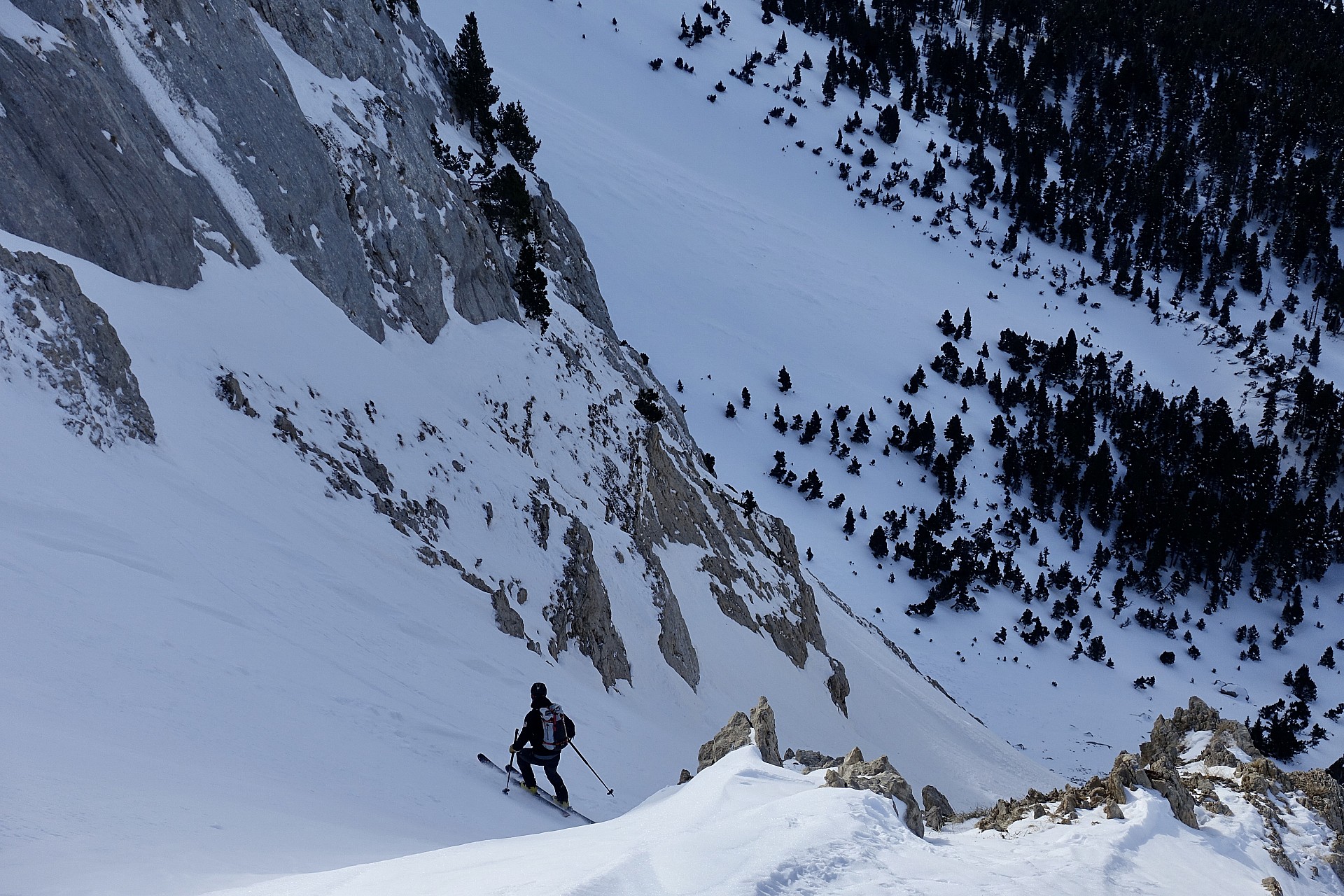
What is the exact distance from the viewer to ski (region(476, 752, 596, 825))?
12102 millimetres

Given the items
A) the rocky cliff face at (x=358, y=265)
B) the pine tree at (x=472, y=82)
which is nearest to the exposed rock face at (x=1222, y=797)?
the rocky cliff face at (x=358, y=265)

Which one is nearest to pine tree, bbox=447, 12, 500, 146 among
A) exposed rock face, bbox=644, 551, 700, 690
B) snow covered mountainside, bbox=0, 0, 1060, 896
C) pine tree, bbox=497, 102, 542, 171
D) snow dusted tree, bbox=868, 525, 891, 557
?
snow covered mountainside, bbox=0, 0, 1060, 896

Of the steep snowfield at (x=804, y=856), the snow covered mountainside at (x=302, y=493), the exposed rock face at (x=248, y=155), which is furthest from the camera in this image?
the exposed rock face at (x=248, y=155)

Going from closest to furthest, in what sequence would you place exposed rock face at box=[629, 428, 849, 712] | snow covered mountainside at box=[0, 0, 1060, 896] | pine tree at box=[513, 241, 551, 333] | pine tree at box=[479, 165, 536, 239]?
snow covered mountainside at box=[0, 0, 1060, 896] < pine tree at box=[513, 241, 551, 333] < exposed rock face at box=[629, 428, 849, 712] < pine tree at box=[479, 165, 536, 239]

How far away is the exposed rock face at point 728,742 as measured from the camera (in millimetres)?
13977

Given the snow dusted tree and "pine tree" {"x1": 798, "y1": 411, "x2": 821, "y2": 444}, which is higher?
"pine tree" {"x1": 798, "y1": 411, "x2": 821, "y2": 444}

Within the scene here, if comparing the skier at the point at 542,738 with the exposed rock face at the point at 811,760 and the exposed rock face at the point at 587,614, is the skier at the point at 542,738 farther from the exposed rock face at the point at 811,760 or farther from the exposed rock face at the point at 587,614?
the exposed rock face at the point at 587,614

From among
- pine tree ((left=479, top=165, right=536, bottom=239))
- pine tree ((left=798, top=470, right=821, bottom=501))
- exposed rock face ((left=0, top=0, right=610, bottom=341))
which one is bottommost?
pine tree ((left=798, top=470, right=821, bottom=501))

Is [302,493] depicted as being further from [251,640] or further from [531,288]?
[531,288]

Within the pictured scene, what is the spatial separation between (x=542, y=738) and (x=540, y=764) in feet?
1.44

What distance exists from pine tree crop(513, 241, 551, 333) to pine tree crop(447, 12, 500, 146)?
9629 millimetres

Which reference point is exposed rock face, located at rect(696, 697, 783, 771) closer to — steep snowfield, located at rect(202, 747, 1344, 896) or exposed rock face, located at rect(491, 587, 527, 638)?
steep snowfield, located at rect(202, 747, 1344, 896)

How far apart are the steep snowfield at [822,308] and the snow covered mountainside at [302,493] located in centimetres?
3582

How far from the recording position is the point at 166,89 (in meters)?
20.4
